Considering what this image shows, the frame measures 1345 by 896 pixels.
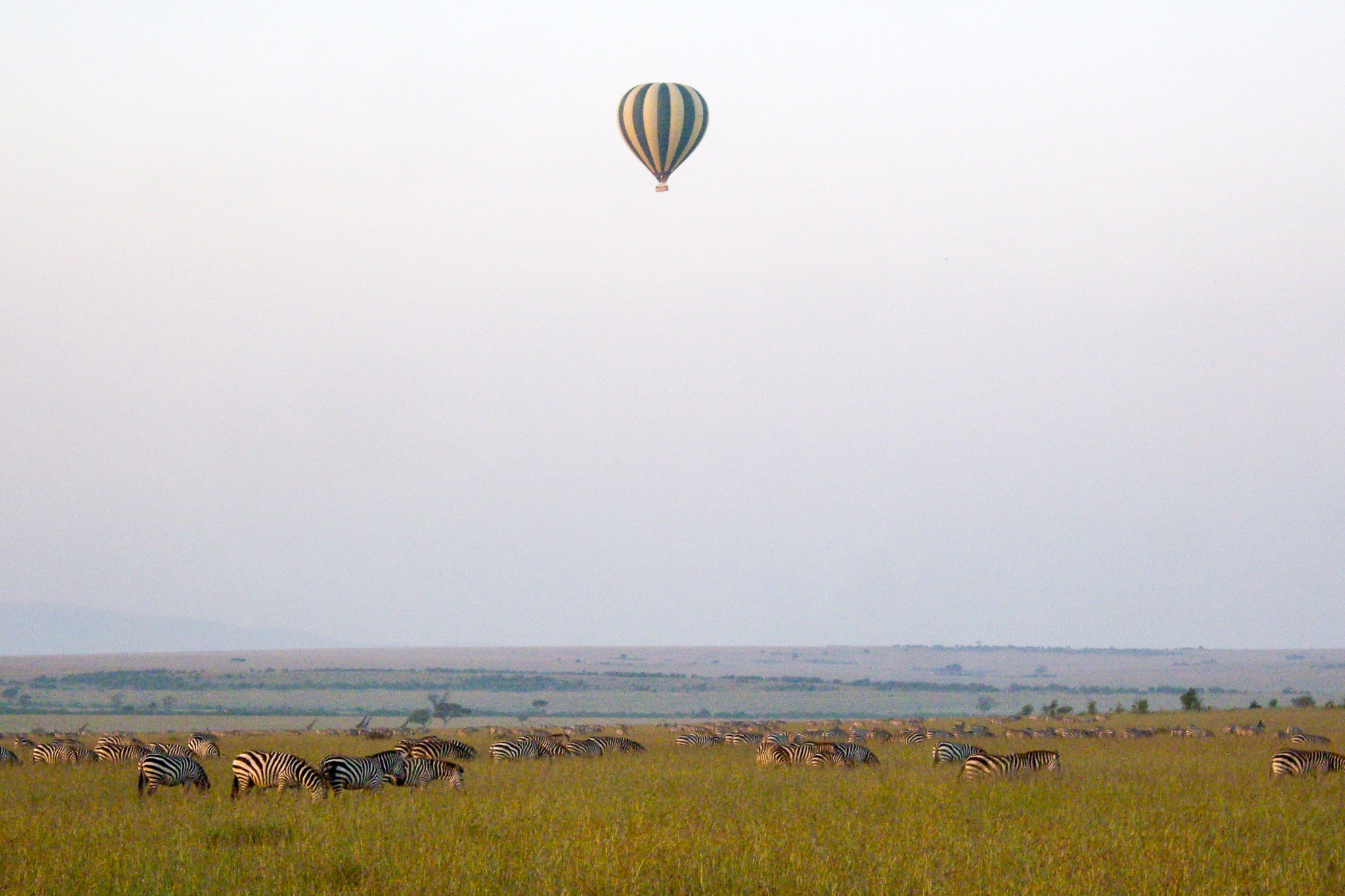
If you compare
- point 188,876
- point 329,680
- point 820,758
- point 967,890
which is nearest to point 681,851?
point 967,890

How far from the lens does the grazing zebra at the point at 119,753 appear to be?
23.2 meters

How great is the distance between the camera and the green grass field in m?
11.3

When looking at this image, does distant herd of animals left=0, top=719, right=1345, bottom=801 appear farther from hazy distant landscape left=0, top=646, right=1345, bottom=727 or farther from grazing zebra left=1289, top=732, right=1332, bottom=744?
hazy distant landscape left=0, top=646, right=1345, bottom=727

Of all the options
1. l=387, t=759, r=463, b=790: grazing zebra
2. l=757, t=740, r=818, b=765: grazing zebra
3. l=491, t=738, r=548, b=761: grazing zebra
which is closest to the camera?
l=387, t=759, r=463, b=790: grazing zebra

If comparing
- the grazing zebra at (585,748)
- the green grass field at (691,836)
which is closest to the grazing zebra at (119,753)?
the green grass field at (691,836)

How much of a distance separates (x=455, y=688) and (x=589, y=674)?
3589 cm

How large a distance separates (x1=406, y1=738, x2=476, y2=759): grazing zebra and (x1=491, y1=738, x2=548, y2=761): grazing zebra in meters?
0.51

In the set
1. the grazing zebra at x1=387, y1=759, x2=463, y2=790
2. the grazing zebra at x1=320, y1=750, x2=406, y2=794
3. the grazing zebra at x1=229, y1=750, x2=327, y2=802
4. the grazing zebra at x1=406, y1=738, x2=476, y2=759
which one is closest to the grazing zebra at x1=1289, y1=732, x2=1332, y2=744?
the grazing zebra at x1=406, y1=738, x2=476, y2=759

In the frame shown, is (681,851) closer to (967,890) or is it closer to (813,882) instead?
(813,882)

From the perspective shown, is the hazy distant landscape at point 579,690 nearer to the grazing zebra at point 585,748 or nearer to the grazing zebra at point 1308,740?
the grazing zebra at point 1308,740

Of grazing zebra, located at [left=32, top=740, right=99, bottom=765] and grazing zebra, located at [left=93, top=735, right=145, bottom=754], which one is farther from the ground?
grazing zebra, located at [left=93, top=735, right=145, bottom=754]

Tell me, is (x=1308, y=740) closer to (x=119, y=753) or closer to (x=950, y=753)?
(x=950, y=753)

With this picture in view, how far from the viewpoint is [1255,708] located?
49.4 m

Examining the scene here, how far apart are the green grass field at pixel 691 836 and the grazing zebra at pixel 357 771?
0.25m
